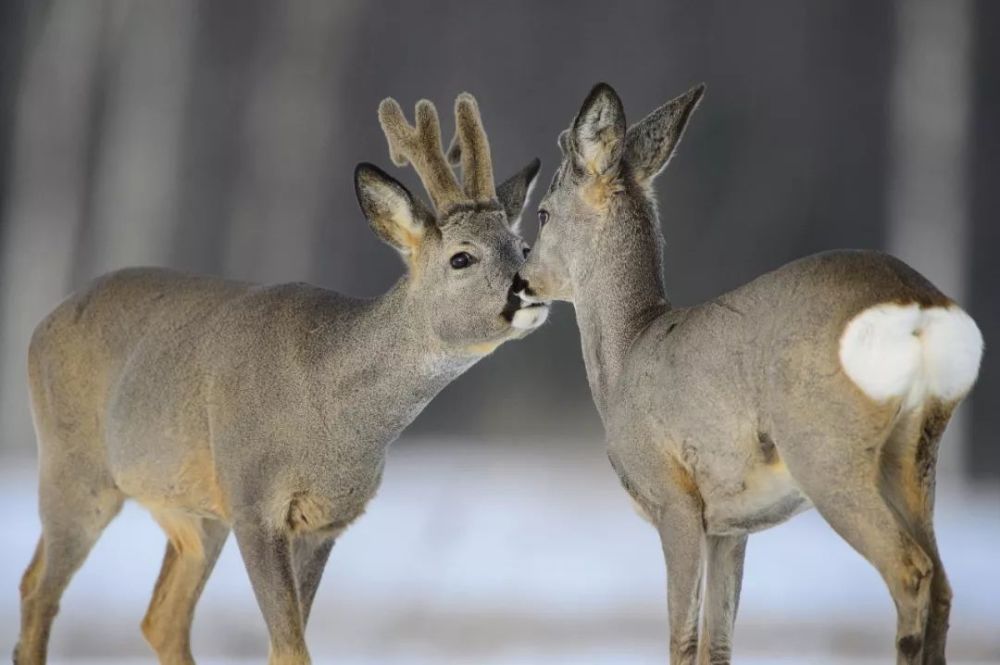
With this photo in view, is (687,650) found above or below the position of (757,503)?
below

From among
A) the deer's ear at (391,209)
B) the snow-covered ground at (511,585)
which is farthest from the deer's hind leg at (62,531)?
the deer's ear at (391,209)

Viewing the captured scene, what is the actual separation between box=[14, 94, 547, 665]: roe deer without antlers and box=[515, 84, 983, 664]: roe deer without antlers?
0.25m

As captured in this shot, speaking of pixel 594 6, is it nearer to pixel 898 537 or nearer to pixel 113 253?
pixel 113 253

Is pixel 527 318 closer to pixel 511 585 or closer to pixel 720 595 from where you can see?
pixel 720 595

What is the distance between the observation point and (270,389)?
12.9 feet

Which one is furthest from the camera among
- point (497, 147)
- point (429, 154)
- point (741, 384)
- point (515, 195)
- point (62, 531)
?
point (497, 147)

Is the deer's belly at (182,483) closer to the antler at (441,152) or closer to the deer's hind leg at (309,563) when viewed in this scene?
the deer's hind leg at (309,563)

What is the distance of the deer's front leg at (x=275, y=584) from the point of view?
372 cm

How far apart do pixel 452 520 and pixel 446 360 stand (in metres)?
3.31

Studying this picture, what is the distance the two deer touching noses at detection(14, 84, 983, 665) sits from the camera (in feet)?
9.66

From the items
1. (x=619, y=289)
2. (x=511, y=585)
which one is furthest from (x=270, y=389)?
(x=511, y=585)

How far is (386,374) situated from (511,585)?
7.68 feet

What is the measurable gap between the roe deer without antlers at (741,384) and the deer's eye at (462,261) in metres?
0.15

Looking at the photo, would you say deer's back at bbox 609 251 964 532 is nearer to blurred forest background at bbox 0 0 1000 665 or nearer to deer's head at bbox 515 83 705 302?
deer's head at bbox 515 83 705 302
